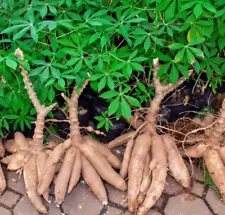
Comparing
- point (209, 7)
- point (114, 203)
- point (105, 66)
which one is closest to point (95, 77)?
point (105, 66)

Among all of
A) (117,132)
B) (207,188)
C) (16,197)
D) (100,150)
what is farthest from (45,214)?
(207,188)

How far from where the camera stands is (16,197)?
2594 mm

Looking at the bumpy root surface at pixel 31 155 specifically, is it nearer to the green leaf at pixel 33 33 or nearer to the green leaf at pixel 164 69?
the green leaf at pixel 33 33

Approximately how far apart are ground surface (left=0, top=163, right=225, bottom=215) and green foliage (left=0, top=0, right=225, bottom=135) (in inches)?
19.8

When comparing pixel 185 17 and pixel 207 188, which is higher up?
pixel 185 17

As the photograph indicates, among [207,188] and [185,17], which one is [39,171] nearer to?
[207,188]

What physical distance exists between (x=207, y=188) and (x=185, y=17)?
3.12ft

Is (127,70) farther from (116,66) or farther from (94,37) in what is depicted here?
(94,37)

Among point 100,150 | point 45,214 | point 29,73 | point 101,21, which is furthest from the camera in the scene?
point 100,150

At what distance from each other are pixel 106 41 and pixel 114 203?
0.87 metres

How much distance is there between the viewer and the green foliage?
2.21m

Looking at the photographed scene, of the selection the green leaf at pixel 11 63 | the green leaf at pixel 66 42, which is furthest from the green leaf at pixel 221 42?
the green leaf at pixel 11 63

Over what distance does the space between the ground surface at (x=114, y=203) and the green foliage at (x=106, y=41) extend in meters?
0.50

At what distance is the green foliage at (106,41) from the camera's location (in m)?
2.21
